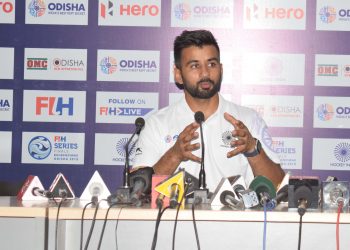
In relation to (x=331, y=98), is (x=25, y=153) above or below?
below

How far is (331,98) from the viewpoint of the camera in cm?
416

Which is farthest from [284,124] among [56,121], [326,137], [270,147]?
[56,121]

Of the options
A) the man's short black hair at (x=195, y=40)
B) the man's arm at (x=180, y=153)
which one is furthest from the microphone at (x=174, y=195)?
the man's short black hair at (x=195, y=40)

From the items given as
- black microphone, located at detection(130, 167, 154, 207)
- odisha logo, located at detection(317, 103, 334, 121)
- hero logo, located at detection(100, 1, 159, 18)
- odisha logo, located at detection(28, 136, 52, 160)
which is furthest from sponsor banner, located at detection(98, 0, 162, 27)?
black microphone, located at detection(130, 167, 154, 207)

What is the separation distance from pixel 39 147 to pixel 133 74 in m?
0.84

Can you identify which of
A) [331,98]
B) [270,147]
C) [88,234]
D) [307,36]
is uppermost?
[307,36]

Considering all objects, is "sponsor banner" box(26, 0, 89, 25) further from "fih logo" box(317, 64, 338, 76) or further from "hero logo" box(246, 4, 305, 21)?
"fih logo" box(317, 64, 338, 76)

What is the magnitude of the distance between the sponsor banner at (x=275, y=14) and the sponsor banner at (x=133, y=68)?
71 centimetres

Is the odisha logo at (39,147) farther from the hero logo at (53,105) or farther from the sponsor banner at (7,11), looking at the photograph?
the sponsor banner at (7,11)

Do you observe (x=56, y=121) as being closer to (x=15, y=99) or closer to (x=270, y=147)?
(x=15, y=99)

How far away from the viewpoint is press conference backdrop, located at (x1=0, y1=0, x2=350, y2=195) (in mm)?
4176

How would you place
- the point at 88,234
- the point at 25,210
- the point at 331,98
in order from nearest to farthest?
the point at 25,210 < the point at 88,234 < the point at 331,98

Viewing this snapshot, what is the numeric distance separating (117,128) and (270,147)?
55.7 inches

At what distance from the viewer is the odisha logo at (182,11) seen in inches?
165
